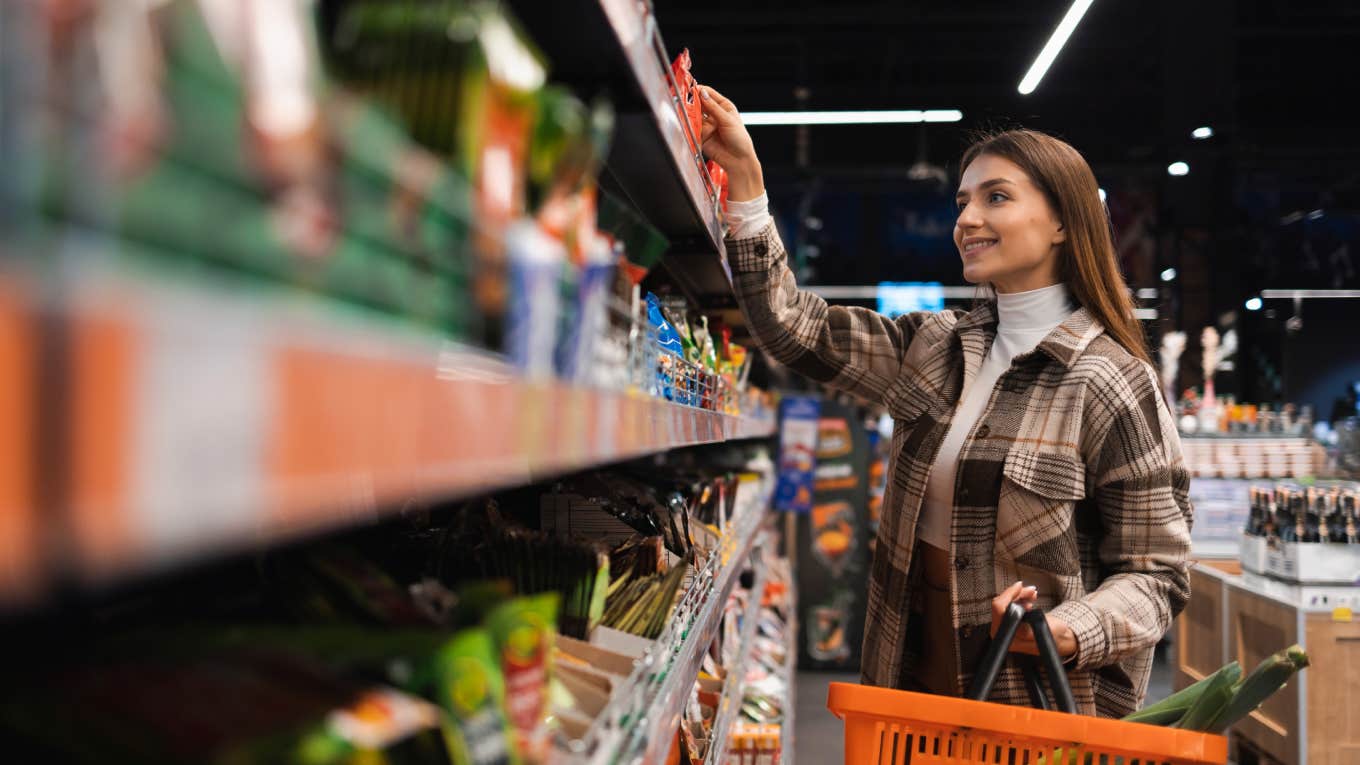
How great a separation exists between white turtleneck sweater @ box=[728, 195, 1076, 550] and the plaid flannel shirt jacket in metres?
0.02

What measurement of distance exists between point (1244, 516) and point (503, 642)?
5828 mm

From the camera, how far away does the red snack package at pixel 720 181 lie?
82.4 inches

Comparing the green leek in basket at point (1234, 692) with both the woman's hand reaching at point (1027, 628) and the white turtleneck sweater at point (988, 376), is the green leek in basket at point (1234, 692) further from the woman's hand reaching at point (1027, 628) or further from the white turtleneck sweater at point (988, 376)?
the white turtleneck sweater at point (988, 376)

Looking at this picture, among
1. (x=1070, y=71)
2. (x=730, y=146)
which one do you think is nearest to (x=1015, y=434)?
(x=730, y=146)

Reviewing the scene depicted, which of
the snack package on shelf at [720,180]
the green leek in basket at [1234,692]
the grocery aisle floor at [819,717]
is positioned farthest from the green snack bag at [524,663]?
the grocery aisle floor at [819,717]

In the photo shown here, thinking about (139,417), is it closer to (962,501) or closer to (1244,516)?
(962,501)

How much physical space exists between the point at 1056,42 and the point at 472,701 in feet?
21.7

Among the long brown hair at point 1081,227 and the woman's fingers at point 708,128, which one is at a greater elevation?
the woman's fingers at point 708,128

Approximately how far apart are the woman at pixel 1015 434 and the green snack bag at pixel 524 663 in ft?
4.44

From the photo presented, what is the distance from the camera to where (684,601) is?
1386 millimetres

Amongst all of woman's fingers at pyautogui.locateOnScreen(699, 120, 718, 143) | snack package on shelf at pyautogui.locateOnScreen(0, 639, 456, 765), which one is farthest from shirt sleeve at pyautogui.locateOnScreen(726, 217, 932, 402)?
snack package on shelf at pyautogui.locateOnScreen(0, 639, 456, 765)

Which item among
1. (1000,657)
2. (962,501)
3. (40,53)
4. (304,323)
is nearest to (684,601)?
(1000,657)

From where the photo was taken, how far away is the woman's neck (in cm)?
224

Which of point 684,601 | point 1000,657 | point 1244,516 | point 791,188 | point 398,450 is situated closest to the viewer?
point 398,450
